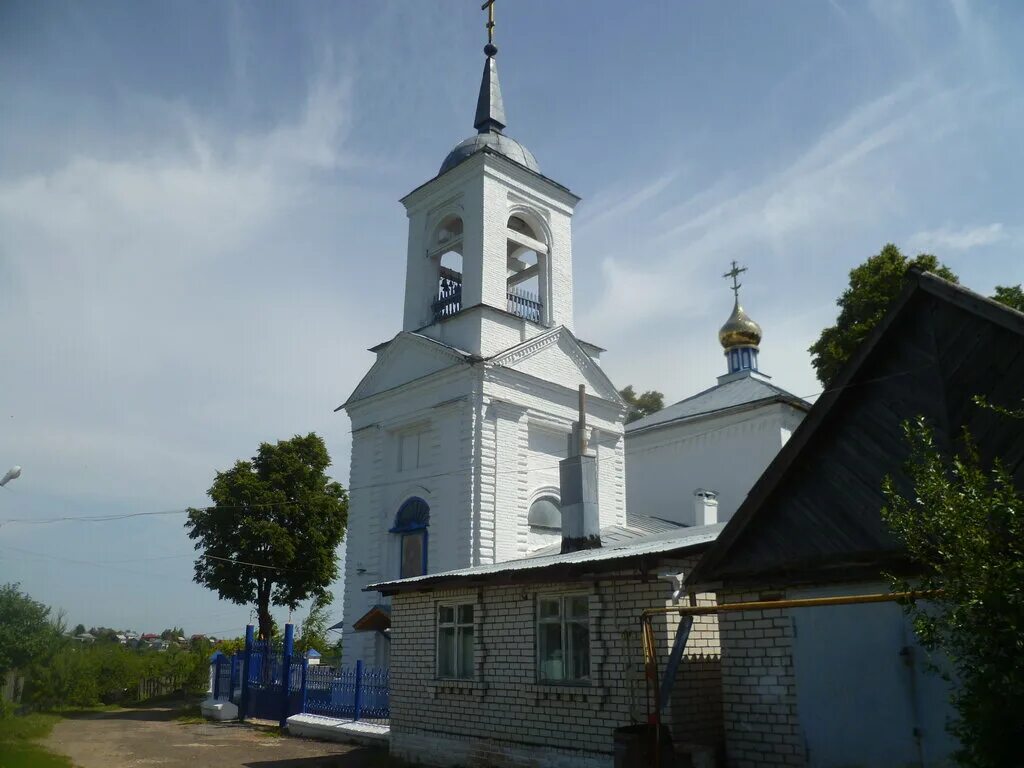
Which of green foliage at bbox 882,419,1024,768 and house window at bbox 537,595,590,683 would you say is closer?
green foliage at bbox 882,419,1024,768

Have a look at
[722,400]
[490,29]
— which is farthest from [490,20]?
[722,400]

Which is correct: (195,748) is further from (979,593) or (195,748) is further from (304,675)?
(979,593)

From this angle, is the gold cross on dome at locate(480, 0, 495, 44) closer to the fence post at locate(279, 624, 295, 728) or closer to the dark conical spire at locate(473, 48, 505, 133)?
the dark conical spire at locate(473, 48, 505, 133)

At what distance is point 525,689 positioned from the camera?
11.4 meters

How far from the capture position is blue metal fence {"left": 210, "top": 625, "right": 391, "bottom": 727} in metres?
16.7

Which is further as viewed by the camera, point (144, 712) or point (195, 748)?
point (144, 712)

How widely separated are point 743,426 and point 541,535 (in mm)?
7667

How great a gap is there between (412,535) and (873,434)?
15.1 m

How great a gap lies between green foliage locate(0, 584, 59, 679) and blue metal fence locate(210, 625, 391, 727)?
5.79 m

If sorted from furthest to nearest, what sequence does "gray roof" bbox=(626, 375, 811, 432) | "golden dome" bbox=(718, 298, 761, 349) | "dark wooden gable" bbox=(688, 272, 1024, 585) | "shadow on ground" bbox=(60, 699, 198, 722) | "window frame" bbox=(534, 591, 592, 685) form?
"golden dome" bbox=(718, 298, 761, 349)
"gray roof" bbox=(626, 375, 811, 432)
"shadow on ground" bbox=(60, 699, 198, 722)
"window frame" bbox=(534, 591, 592, 685)
"dark wooden gable" bbox=(688, 272, 1024, 585)

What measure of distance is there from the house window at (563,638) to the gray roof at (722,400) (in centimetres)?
1484

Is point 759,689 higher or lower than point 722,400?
lower

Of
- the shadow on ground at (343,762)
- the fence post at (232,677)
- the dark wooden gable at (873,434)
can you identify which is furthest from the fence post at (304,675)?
the dark wooden gable at (873,434)

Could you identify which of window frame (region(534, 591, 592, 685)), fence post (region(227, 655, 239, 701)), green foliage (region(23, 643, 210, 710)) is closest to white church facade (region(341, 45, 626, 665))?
fence post (region(227, 655, 239, 701))
